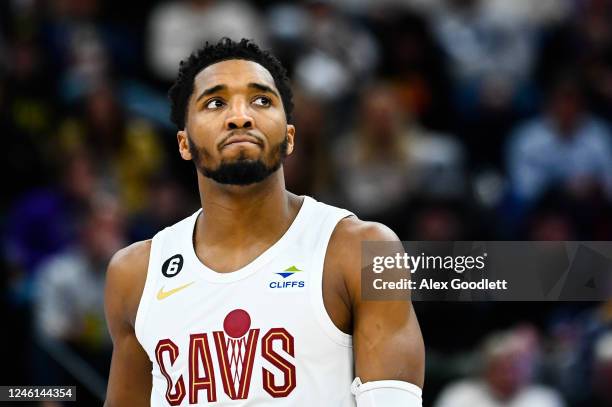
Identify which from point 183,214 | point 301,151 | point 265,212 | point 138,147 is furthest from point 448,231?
point 265,212

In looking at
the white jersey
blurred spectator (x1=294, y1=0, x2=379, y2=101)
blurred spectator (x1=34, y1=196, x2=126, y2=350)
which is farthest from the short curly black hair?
blurred spectator (x1=294, y1=0, x2=379, y2=101)

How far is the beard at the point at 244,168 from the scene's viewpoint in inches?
171

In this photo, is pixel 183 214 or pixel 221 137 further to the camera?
pixel 183 214

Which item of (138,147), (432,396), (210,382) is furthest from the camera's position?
(138,147)

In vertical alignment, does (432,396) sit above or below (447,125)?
below

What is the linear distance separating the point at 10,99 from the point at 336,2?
9.27ft

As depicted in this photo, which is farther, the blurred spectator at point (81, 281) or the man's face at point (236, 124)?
the blurred spectator at point (81, 281)

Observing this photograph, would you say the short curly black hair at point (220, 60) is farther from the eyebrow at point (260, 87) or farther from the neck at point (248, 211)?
the neck at point (248, 211)

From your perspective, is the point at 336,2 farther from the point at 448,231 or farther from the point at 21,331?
the point at 21,331

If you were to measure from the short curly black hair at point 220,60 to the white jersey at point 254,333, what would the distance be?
0.53 m

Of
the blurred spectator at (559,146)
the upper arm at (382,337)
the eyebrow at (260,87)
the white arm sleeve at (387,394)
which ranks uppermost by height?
the blurred spectator at (559,146)

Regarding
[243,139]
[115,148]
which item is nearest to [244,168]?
[243,139]

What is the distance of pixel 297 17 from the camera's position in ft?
33.5

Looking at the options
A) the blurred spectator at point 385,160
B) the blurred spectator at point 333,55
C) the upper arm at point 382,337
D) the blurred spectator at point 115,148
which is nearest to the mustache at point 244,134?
the upper arm at point 382,337
